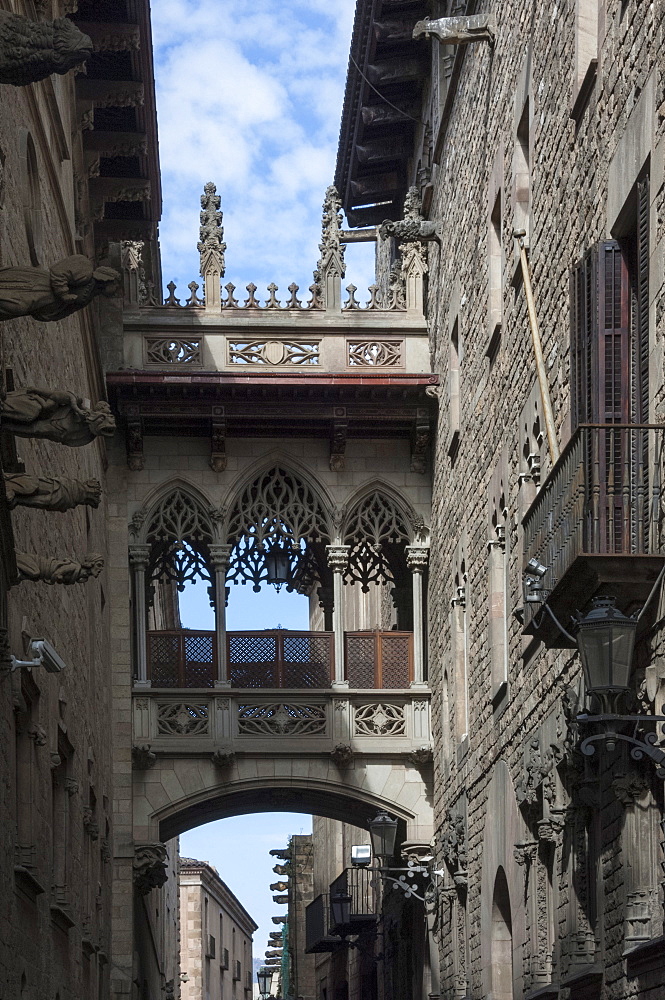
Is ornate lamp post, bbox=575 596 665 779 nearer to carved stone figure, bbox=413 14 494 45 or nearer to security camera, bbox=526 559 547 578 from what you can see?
security camera, bbox=526 559 547 578

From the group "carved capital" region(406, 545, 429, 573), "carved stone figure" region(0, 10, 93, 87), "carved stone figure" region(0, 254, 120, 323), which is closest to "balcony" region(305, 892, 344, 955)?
"carved capital" region(406, 545, 429, 573)

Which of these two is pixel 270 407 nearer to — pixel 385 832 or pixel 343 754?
pixel 343 754

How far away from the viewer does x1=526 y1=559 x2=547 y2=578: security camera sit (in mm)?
11453

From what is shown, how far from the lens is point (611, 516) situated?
10.3 metres

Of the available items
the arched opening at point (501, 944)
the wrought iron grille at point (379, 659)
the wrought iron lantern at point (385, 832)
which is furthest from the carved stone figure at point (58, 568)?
the wrought iron grille at point (379, 659)

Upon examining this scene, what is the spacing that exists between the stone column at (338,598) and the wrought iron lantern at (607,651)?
42.7 ft

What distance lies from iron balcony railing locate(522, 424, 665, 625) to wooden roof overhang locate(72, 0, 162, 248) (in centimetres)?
1053

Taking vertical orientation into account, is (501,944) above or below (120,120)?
below

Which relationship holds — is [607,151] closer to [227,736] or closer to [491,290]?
[491,290]

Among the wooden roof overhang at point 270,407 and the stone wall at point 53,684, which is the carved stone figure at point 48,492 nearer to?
the stone wall at point 53,684

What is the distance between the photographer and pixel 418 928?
2384 centimetres

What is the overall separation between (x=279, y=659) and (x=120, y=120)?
254 inches

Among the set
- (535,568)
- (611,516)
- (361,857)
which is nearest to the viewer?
(611,516)

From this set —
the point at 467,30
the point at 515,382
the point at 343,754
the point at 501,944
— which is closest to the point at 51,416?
the point at 515,382
